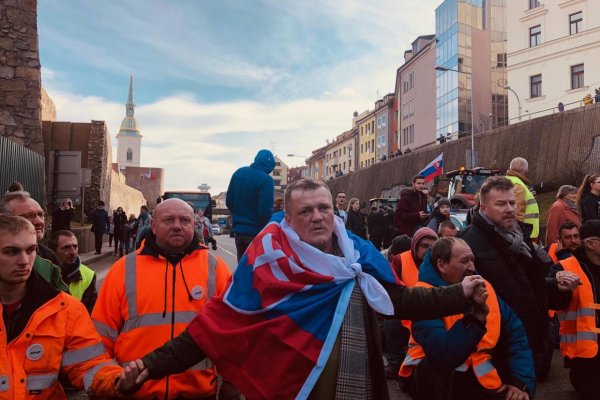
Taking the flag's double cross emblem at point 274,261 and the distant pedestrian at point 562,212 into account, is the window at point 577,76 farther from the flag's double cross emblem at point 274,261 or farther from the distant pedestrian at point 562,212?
the flag's double cross emblem at point 274,261

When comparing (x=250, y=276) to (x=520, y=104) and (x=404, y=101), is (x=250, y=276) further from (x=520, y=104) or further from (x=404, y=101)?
(x=404, y=101)

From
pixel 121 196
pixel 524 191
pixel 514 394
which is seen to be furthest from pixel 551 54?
pixel 514 394

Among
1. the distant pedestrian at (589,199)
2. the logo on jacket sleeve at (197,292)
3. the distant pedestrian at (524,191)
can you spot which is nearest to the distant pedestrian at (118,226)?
the distant pedestrian at (524,191)

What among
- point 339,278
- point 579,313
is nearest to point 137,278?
point 339,278

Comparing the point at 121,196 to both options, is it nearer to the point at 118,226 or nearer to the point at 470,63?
the point at 118,226

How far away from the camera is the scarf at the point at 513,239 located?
3.62m

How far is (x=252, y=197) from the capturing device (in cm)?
623

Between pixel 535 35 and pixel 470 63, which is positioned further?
pixel 470 63

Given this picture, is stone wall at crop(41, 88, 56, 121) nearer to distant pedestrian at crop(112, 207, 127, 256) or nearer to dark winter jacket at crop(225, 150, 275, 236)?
distant pedestrian at crop(112, 207, 127, 256)

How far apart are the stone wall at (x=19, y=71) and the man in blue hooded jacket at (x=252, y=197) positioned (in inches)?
412

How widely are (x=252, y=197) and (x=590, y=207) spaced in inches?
171

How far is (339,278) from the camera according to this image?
2.48m

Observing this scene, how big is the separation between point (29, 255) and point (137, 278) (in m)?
0.67

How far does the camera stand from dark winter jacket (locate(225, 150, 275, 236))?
20.3 feet
